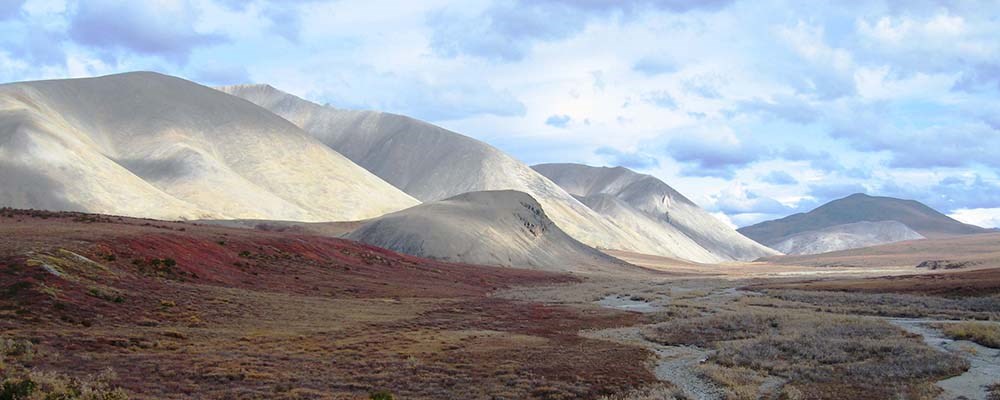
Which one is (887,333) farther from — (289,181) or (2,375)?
(289,181)

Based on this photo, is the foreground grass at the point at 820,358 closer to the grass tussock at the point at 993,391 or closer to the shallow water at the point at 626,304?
the grass tussock at the point at 993,391

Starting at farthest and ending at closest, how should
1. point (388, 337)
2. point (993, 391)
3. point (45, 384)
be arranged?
point (388, 337), point (993, 391), point (45, 384)

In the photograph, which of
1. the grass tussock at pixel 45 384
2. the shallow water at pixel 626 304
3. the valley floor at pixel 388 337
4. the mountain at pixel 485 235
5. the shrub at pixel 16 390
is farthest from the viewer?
the mountain at pixel 485 235

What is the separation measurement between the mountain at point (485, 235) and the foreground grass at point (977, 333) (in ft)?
279

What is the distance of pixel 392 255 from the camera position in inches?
3359

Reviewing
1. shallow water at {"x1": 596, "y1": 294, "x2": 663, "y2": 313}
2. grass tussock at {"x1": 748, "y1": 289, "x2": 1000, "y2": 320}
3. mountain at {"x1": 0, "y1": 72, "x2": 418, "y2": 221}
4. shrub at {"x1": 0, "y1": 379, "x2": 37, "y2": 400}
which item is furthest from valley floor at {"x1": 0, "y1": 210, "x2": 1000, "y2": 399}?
mountain at {"x1": 0, "y1": 72, "x2": 418, "y2": 221}

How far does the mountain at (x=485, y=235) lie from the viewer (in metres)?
118

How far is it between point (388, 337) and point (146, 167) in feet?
499

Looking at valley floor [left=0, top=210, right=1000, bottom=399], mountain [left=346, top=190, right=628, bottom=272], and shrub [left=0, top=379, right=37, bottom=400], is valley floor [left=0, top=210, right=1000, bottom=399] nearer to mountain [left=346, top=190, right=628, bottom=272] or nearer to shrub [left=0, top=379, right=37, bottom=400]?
shrub [left=0, top=379, right=37, bottom=400]

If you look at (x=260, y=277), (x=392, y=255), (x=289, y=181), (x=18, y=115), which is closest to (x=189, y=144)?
(x=289, y=181)

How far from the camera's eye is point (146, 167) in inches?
6555

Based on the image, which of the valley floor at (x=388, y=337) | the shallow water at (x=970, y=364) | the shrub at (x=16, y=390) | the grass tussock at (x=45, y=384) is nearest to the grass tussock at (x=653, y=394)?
the valley floor at (x=388, y=337)

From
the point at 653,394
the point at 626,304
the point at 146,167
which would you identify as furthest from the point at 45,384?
the point at 146,167

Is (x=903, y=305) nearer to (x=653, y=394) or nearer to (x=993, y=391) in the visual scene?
(x=993, y=391)
